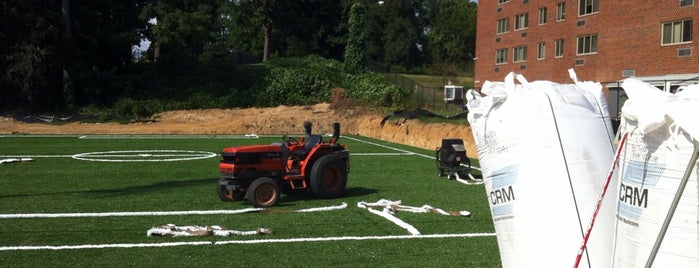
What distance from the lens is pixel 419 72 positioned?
84.9 m

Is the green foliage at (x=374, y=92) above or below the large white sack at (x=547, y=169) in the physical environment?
above

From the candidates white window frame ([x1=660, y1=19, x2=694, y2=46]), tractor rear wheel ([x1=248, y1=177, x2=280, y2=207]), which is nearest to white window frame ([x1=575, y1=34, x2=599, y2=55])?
white window frame ([x1=660, y1=19, x2=694, y2=46])

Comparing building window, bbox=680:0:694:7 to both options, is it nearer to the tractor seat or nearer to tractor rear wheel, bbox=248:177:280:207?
the tractor seat

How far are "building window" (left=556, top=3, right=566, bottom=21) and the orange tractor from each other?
111 ft

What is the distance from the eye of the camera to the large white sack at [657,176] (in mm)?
2496

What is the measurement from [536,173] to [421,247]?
3900 mm

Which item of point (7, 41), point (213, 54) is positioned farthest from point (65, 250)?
point (213, 54)

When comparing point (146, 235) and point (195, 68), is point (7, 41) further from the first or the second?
point (146, 235)

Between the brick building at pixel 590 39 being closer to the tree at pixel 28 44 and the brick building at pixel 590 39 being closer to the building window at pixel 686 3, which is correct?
the building window at pixel 686 3

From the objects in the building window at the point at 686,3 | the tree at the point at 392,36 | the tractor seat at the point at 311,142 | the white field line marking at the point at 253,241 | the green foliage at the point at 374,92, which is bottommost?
the white field line marking at the point at 253,241

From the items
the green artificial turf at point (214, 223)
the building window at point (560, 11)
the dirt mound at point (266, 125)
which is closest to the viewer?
the green artificial turf at point (214, 223)

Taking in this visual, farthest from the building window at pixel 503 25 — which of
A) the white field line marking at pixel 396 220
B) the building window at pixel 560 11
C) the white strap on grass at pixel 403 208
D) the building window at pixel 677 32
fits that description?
the white field line marking at pixel 396 220

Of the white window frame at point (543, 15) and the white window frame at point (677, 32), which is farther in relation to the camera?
the white window frame at point (543, 15)

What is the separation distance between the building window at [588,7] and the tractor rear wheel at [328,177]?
102 ft
